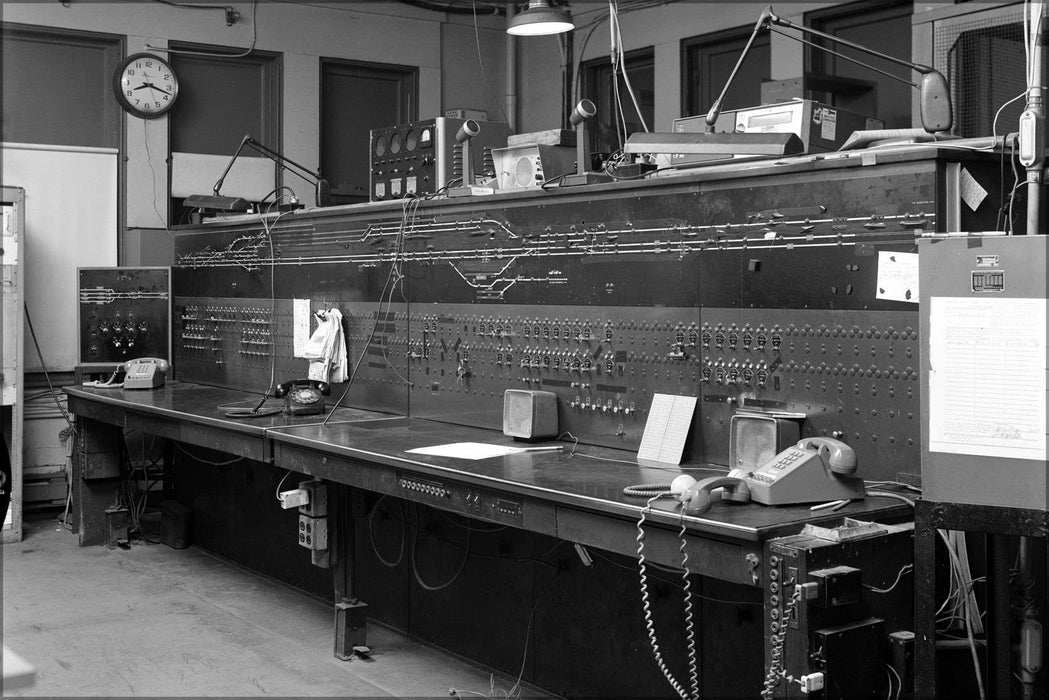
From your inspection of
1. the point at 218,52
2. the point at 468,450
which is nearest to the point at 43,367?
the point at 218,52

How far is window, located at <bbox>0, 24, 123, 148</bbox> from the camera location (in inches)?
251

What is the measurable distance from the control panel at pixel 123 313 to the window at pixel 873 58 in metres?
3.69

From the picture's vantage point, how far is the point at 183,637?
14.2ft

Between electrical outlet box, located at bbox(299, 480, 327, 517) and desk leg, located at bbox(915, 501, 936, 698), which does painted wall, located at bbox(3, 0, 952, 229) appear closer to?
electrical outlet box, located at bbox(299, 480, 327, 517)

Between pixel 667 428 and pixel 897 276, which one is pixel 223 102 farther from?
pixel 897 276

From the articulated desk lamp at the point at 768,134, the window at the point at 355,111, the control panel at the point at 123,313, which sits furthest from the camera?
the window at the point at 355,111

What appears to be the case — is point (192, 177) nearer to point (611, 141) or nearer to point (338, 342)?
point (338, 342)

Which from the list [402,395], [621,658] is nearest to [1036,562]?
[621,658]

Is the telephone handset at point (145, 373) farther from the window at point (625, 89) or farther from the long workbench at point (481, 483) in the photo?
the window at point (625, 89)

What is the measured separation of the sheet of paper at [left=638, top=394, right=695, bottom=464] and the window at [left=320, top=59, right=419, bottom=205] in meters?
4.48

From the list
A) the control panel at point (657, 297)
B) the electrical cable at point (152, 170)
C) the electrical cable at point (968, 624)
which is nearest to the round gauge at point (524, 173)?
the control panel at point (657, 297)

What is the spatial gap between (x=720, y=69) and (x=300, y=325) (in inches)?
127

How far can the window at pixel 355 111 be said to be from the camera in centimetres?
743

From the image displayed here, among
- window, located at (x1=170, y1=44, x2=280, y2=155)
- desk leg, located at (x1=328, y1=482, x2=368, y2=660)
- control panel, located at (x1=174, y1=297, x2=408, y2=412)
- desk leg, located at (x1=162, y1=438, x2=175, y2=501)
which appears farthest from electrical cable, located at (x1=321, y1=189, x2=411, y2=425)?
window, located at (x1=170, y1=44, x2=280, y2=155)
